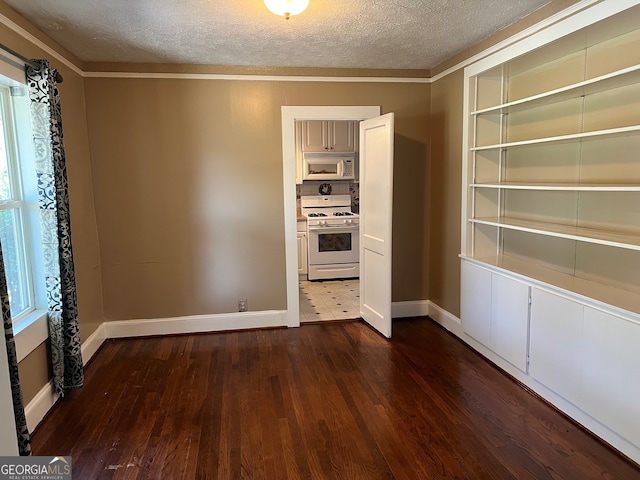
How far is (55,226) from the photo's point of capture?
2715 mm

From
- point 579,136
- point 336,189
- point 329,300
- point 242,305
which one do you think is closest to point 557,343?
point 579,136

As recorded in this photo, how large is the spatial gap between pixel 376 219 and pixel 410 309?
3.68ft

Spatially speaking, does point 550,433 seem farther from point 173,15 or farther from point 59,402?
point 173,15

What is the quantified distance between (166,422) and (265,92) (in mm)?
2854

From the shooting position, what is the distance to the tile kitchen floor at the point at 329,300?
15.0ft

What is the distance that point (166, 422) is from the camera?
2.60m

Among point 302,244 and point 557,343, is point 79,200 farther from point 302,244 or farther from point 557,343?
point 557,343

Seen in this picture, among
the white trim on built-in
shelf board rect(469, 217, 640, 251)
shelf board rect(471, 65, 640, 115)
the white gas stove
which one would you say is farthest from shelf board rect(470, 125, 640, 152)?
the white gas stove

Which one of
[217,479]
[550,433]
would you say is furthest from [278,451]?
[550,433]

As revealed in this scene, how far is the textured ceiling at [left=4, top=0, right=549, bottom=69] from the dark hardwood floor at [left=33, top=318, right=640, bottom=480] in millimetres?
2471

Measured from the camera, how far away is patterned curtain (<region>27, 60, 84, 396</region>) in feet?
8.56

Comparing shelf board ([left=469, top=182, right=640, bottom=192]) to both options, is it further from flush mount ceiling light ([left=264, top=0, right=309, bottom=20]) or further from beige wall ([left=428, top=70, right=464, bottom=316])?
flush mount ceiling light ([left=264, top=0, right=309, bottom=20])

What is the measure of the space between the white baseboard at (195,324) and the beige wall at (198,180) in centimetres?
6

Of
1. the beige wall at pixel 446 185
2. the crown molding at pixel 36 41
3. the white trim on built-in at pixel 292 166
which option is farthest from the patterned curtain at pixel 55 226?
the beige wall at pixel 446 185
